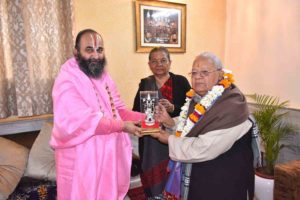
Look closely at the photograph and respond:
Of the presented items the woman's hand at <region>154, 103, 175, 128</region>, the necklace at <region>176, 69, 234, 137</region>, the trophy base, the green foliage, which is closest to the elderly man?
the necklace at <region>176, 69, 234, 137</region>

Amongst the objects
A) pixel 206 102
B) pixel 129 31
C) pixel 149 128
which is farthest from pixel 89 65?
pixel 129 31

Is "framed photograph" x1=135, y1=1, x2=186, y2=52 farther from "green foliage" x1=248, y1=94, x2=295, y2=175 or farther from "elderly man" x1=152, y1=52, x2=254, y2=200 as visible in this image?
"elderly man" x1=152, y1=52, x2=254, y2=200

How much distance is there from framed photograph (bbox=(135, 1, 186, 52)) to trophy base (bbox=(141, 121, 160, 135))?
1.48 m

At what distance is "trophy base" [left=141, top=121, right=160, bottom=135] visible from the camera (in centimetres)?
164

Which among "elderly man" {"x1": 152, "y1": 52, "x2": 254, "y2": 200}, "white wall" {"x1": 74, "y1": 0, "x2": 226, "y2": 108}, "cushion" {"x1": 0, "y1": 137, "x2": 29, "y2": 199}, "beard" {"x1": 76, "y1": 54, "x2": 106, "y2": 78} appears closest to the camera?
"elderly man" {"x1": 152, "y1": 52, "x2": 254, "y2": 200}

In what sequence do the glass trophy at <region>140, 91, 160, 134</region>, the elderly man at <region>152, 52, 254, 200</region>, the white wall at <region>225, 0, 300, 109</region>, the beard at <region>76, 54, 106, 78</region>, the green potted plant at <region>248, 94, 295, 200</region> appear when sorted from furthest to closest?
the white wall at <region>225, 0, 300, 109</region>, the green potted plant at <region>248, 94, 295, 200</region>, the glass trophy at <region>140, 91, 160, 134</region>, the beard at <region>76, 54, 106, 78</region>, the elderly man at <region>152, 52, 254, 200</region>

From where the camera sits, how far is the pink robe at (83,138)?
1419 mm

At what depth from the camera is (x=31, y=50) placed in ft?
7.85

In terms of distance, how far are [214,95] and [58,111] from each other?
0.88 metres

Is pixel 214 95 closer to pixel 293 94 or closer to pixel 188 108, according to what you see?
pixel 188 108

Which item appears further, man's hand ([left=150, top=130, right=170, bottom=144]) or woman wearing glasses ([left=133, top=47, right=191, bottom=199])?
woman wearing glasses ([left=133, top=47, right=191, bottom=199])

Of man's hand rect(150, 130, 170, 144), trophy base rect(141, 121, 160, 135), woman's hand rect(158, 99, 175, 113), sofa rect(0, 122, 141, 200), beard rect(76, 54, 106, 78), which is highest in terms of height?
beard rect(76, 54, 106, 78)

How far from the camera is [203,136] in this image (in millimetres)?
1347

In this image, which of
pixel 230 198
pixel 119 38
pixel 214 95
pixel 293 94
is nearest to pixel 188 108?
pixel 214 95
